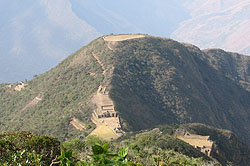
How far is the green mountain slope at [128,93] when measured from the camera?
2119 inches

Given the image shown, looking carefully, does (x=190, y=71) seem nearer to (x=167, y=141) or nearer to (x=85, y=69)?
(x=85, y=69)

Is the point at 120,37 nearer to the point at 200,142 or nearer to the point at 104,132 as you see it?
the point at 104,132

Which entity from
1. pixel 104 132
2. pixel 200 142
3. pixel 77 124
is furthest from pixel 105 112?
pixel 200 142

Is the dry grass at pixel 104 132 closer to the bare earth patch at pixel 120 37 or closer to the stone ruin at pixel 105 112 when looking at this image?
the stone ruin at pixel 105 112

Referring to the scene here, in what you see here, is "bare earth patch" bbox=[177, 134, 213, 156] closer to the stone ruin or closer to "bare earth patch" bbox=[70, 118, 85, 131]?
the stone ruin

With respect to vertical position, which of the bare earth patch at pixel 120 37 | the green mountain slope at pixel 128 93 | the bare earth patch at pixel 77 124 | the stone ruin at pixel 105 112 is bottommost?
the bare earth patch at pixel 77 124

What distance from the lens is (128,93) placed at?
201ft

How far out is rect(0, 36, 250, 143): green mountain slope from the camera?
177 ft

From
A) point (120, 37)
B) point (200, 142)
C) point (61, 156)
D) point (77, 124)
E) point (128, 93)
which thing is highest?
point (120, 37)

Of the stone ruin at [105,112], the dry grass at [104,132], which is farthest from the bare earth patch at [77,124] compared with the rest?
the dry grass at [104,132]

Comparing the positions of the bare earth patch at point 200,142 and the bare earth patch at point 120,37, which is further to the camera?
the bare earth patch at point 120,37

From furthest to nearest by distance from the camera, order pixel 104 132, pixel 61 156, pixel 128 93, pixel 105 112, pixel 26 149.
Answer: pixel 128 93 → pixel 105 112 → pixel 104 132 → pixel 26 149 → pixel 61 156

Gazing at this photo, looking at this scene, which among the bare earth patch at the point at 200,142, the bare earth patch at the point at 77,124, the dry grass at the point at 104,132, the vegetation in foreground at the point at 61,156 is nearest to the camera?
the vegetation in foreground at the point at 61,156

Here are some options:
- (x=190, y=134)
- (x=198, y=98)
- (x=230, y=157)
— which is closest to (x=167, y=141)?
(x=190, y=134)
